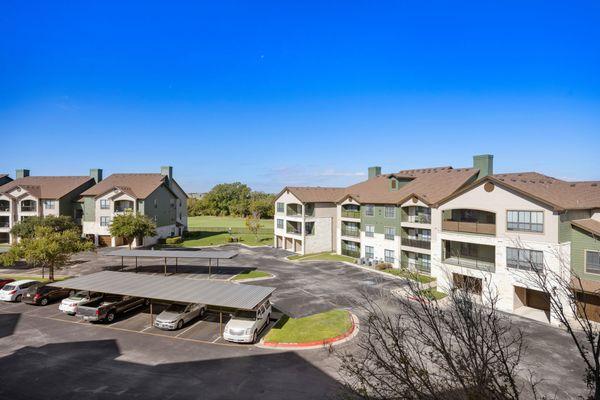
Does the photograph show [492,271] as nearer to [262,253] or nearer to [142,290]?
[142,290]

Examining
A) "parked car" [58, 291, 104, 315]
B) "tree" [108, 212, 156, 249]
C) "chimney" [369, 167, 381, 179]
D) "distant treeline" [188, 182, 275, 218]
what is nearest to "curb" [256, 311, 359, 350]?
"parked car" [58, 291, 104, 315]

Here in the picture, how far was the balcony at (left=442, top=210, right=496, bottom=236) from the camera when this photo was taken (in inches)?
1178

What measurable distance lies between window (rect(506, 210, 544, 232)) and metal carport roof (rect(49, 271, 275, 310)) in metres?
20.4

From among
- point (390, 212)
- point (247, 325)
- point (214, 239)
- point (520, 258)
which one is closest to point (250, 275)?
point (247, 325)

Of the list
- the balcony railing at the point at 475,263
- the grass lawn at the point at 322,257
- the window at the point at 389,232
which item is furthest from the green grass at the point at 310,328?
the grass lawn at the point at 322,257

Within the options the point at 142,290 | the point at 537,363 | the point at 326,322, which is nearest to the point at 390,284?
the point at 326,322

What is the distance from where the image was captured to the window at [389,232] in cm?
4312

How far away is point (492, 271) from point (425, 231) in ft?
37.6

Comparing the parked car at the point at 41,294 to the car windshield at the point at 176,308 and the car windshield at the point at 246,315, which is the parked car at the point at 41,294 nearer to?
the car windshield at the point at 176,308

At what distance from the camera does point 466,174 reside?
4172 centimetres

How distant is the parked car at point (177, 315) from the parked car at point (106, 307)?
3.54 m

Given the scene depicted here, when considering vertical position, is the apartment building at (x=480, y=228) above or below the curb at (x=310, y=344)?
above

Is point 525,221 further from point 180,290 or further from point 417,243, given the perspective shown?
point 180,290

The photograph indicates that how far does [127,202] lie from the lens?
187 feet
